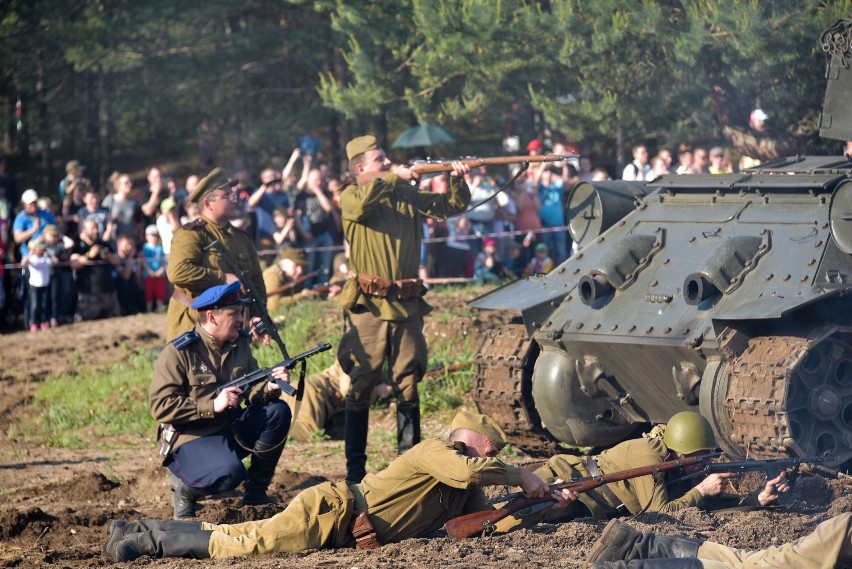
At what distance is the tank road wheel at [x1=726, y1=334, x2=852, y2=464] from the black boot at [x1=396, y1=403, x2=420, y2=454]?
7.11 feet

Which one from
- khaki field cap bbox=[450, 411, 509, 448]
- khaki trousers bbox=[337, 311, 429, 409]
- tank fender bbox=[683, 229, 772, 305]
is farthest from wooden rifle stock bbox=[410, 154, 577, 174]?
khaki field cap bbox=[450, 411, 509, 448]

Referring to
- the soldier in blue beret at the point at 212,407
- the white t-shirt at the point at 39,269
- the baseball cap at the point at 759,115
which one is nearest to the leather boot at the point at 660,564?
the soldier in blue beret at the point at 212,407

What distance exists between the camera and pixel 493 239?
54.0ft

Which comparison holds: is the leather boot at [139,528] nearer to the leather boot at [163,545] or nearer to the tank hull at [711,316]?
the leather boot at [163,545]

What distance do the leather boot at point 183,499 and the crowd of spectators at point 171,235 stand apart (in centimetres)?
775

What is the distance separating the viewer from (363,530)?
23.5ft

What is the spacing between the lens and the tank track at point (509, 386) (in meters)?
9.71

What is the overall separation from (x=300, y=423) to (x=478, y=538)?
438 cm

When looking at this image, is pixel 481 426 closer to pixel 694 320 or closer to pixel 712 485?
pixel 712 485

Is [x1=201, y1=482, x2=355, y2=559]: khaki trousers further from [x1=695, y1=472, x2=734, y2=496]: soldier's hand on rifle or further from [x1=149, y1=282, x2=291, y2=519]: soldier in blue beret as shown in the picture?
[x1=695, y1=472, x2=734, y2=496]: soldier's hand on rifle

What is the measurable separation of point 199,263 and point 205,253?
84 mm

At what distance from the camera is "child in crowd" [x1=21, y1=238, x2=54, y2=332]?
16.0m

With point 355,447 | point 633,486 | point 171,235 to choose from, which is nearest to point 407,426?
point 355,447

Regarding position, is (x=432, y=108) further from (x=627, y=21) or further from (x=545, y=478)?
(x=545, y=478)
